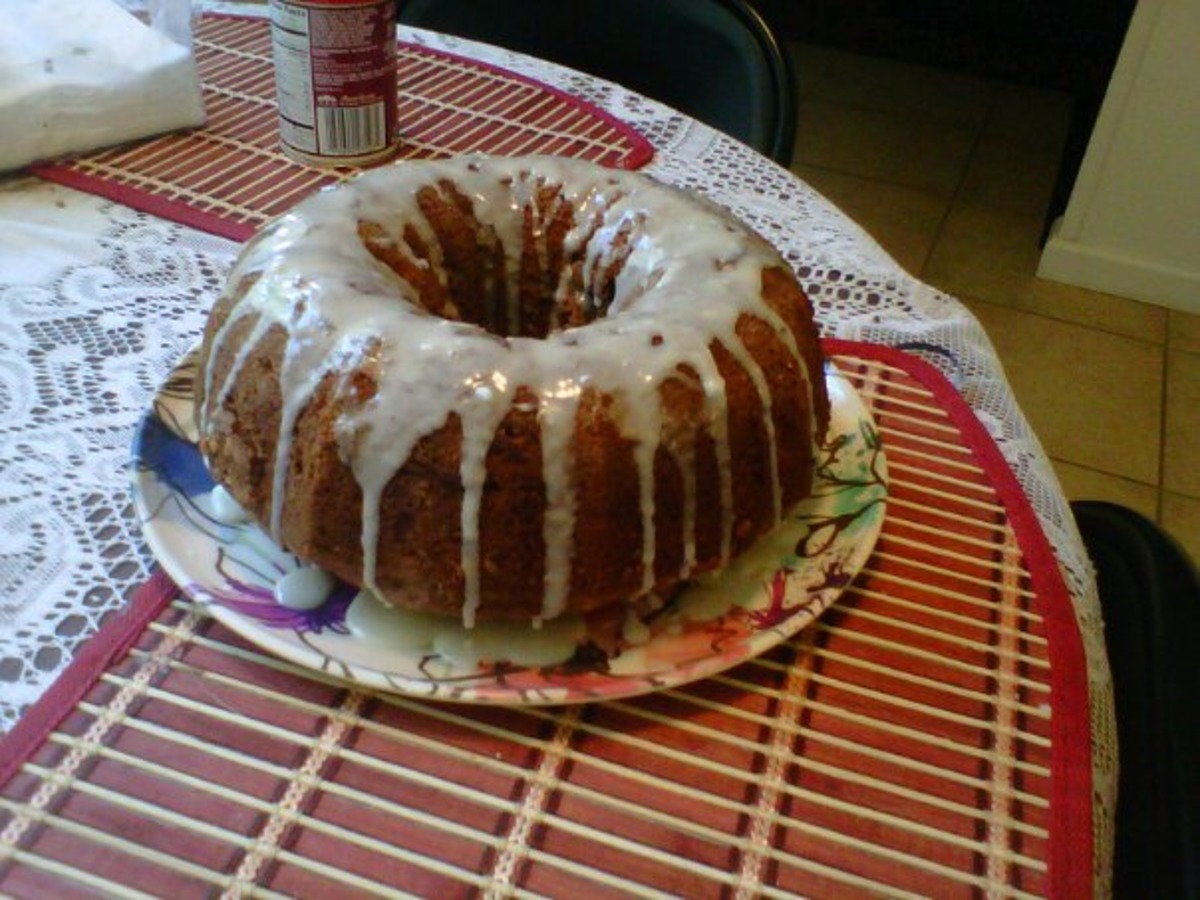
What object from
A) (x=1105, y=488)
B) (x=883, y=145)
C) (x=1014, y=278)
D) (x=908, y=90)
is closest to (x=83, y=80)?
(x=1105, y=488)

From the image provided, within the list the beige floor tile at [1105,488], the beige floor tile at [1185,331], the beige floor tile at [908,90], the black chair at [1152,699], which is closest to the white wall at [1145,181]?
the beige floor tile at [1185,331]

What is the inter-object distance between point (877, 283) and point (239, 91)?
609 millimetres

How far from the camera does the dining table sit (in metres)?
0.49

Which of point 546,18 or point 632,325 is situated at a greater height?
point 632,325

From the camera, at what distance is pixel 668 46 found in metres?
1.31

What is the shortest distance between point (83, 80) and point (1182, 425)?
1.63m

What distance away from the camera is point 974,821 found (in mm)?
522

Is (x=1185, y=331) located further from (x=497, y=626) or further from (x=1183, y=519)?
(x=497, y=626)

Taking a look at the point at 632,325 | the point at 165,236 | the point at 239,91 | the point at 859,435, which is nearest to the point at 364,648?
the point at 632,325

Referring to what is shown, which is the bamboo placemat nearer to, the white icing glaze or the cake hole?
the white icing glaze

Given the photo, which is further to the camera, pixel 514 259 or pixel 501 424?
pixel 514 259

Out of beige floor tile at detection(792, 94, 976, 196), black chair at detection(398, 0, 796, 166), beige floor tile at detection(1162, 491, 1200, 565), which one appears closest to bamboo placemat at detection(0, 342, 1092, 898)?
black chair at detection(398, 0, 796, 166)

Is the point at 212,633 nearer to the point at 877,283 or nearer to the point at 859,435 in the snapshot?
the point at 859,435

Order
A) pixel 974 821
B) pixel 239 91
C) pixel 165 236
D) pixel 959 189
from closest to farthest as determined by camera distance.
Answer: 1. pixel 974 821
2. pixel 165 236
3. pixel 239 91
4. pixel 959 189
